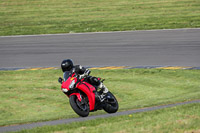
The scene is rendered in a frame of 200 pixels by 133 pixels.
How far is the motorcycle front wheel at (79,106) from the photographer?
9.42 metres

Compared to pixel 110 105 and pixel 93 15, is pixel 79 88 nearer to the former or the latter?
pixel 110 105

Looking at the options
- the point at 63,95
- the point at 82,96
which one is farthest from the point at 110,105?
the point at 63,95

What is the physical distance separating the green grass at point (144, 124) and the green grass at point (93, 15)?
2130cm

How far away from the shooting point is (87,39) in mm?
26469

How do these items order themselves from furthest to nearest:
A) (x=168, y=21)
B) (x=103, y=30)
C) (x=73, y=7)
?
(x=73, y=7)
(x=168, y=21)
(x=103, y=30)

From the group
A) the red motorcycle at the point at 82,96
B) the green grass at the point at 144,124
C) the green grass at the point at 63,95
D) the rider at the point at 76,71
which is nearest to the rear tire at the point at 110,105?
the red motorcycle at the point at 82,96

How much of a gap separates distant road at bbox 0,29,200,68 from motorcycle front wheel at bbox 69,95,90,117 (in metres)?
9.14

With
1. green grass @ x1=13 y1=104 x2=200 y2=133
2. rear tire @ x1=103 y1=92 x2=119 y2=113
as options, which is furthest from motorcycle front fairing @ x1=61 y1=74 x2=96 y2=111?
green grass @ x1=13 y1=104 x2=200 y2=133

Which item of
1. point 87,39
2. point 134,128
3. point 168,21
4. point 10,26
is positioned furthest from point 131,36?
point 134,128

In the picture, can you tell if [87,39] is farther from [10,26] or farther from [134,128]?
[134,128]

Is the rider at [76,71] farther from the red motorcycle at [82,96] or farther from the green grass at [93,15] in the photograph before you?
the green grass at [93,15]

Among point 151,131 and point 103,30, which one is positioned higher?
point 103,30

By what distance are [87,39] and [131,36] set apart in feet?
8.95

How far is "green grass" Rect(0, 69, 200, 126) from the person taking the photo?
11750 millimetres
